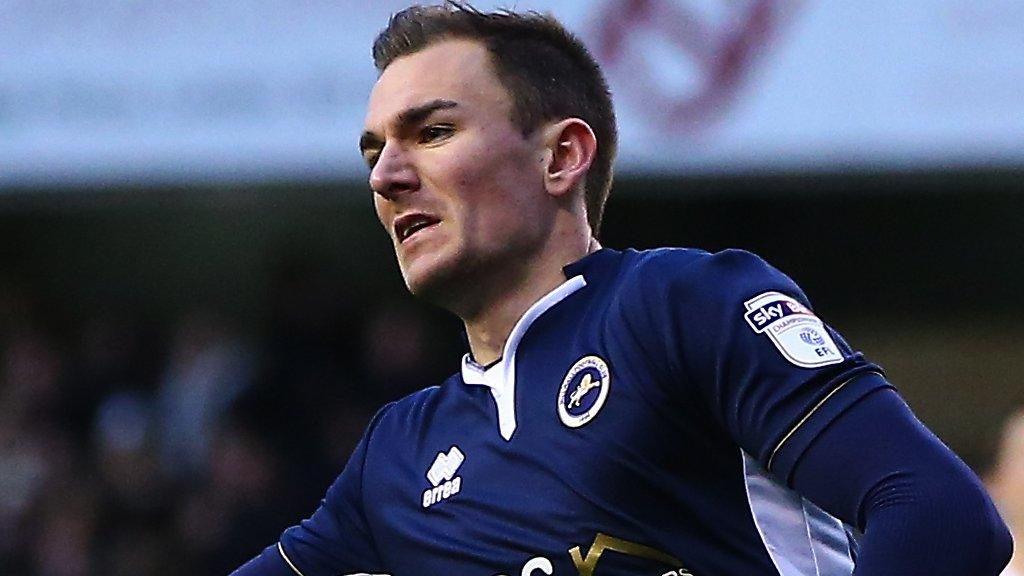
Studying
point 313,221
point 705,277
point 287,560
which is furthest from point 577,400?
point 313,221

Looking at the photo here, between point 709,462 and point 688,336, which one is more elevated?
point 688,336

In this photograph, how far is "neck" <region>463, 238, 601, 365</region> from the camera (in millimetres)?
2941

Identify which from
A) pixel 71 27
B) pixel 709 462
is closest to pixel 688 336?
pixel 709 462

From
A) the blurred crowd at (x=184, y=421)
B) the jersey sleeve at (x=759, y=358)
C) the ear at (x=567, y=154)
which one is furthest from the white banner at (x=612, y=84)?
the jersey sleeve at (x=759, y=358)

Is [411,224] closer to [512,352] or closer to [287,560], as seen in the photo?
[512,352]

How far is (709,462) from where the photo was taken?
8.54ft

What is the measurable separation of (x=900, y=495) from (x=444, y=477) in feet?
2.66

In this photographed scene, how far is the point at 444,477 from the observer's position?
114 inches

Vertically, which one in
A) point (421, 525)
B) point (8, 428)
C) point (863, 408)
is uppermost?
point (863, 408)

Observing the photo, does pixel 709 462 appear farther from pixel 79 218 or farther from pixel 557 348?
pixel 79 218

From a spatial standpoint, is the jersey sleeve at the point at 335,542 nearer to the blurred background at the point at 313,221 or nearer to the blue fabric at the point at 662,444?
the blue fabric at the point at 662,444

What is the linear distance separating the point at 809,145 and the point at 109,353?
3611 mm

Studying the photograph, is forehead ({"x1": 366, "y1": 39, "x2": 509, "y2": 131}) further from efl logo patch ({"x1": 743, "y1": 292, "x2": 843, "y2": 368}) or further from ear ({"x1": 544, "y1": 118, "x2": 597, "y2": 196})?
efl logo patch ({"x1": 743, "y1": 292, "x2": 843, "y2": 368})

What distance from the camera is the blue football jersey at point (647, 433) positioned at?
2439 millimetres
